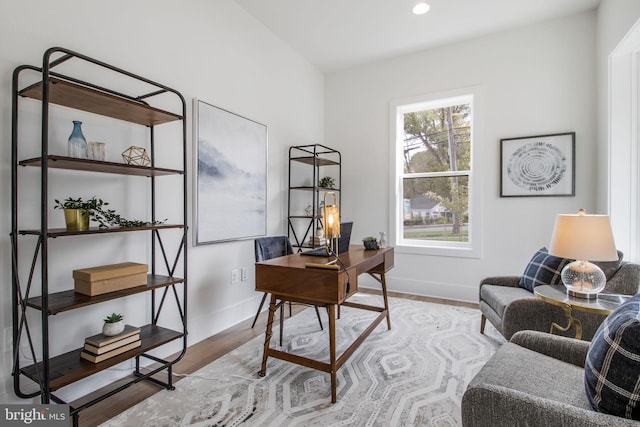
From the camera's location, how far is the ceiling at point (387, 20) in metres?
3.13

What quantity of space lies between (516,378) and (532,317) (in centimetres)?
105

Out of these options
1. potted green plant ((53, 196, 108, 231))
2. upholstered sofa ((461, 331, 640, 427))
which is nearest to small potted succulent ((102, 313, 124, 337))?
potted green plant ((53, 196, 108, 231))

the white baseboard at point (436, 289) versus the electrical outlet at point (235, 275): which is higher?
the electrical outlet at point (235, 275)

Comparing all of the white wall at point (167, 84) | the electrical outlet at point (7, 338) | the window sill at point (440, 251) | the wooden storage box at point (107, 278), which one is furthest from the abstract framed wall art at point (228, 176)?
the window sill at point (440, 251)

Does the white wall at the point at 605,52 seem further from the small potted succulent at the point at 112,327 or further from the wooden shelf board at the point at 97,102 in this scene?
the small potted succulent at the point at 112,327

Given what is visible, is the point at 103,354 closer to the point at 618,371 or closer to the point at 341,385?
the point at 341,385

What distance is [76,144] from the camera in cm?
173

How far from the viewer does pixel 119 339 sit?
1807mm

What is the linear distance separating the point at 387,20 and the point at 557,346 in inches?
127

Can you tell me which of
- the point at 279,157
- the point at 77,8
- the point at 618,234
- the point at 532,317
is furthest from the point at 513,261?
the point at 77,8

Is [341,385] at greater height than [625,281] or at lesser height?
lesser

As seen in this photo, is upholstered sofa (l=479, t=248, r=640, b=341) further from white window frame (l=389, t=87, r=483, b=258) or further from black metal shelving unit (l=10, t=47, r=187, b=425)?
black metal shelving unit (l=10, t=47, r=187, b=425)

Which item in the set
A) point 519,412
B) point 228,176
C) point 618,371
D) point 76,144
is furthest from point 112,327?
point 618,371

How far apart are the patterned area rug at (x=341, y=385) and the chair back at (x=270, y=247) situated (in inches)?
27.3
